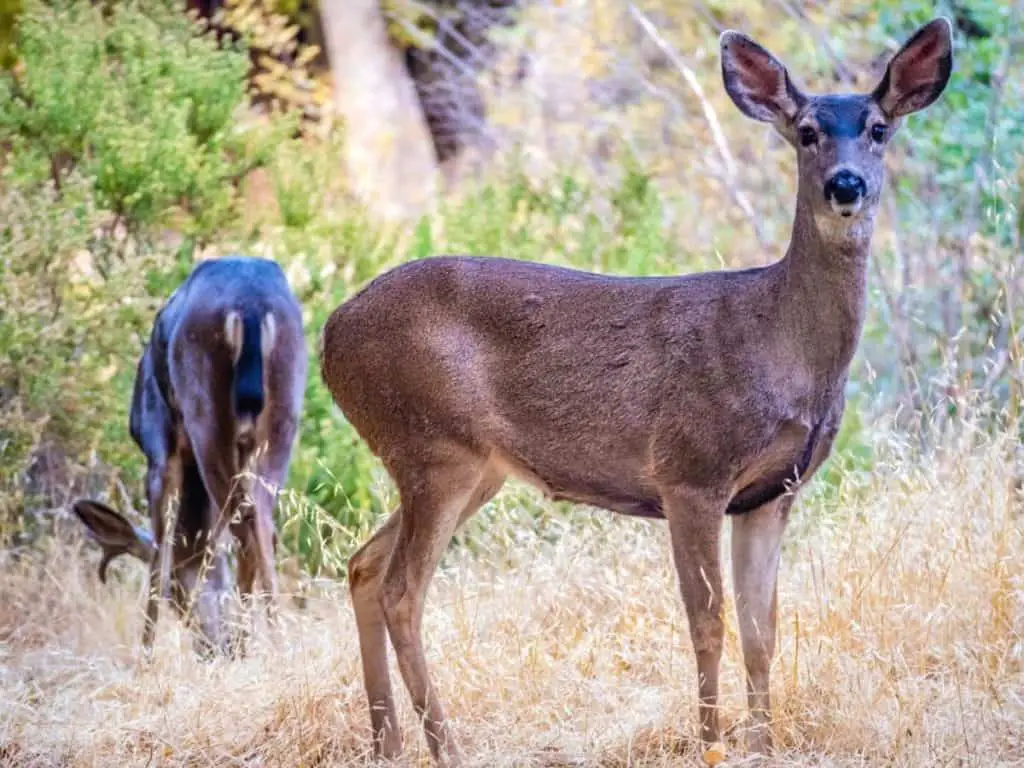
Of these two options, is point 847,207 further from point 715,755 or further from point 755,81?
point 715,755

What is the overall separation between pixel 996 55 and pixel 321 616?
5398 millimetres

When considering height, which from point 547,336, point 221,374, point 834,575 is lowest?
point 834,575

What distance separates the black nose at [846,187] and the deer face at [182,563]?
3.44 m

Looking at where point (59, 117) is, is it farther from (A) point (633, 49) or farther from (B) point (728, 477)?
(A) point (633, 49)

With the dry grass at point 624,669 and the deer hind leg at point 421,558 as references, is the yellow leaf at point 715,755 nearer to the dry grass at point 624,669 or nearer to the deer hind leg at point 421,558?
the dry grass at point 624,669

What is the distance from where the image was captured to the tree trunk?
19016 mm

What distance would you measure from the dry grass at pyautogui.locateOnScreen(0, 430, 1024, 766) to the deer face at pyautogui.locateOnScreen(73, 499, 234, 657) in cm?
21

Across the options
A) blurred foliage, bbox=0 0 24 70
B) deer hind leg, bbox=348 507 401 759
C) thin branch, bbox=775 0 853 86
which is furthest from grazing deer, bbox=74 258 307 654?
blurred foliage, bbox=0 0 24 70

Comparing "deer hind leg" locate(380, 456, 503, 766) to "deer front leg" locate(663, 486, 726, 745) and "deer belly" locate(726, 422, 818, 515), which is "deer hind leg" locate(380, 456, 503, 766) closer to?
"deer front leg" locate(663, 486, 726, 745)

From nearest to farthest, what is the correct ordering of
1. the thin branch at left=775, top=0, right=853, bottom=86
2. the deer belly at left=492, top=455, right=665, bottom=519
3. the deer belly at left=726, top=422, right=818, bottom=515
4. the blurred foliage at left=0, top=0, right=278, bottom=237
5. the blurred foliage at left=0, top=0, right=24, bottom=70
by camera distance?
the deer belly at left=726, top=422, right=818, bottom=515 → the deer belly at left=492, top=455, right=665, bottom=519 → the blurred foliage at left=0, top=0, right=278, bottom=237 → the thin branch at left=775, top=0, right=853, bottom=86 → the blurred foliage at left=0, top=0, right=24, bottom=70

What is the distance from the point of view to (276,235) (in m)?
10.7

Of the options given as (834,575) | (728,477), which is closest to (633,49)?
(834,575)

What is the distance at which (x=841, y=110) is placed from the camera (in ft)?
18.2

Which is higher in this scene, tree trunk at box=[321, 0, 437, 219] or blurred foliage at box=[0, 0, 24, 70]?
blurred foliage at box=[0, 0, 24, 70]
